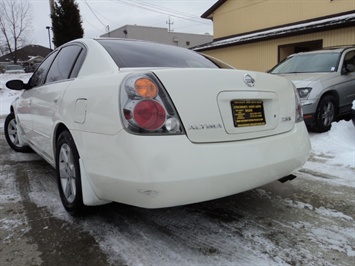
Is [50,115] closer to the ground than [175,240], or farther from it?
farther from it

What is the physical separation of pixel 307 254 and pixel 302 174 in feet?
6.03

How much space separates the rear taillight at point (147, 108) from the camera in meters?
1.95

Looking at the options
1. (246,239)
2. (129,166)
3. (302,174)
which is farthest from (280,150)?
(302,174)

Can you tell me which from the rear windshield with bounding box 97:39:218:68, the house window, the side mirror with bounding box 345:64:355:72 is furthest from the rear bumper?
the house window

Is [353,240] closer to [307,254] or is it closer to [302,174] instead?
[307,254]

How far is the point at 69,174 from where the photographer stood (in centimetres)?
269

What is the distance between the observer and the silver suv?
18.7 ft

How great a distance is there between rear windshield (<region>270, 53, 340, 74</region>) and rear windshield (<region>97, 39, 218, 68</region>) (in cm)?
424

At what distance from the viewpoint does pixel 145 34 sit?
119 ft

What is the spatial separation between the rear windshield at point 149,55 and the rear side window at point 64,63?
335mm

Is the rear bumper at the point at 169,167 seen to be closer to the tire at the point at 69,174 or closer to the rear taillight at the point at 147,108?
the rear taillight at the point at 147,108

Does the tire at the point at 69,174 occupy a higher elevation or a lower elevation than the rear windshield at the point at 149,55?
lower

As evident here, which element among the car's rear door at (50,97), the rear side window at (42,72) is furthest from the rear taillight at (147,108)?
the rear side window at (42,72)

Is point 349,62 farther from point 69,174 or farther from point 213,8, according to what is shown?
point 213,8
